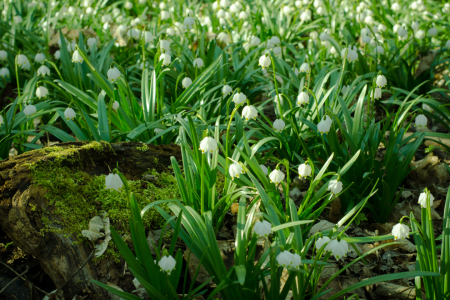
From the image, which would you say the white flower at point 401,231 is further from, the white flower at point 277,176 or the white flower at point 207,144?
the white flower at point 207,144

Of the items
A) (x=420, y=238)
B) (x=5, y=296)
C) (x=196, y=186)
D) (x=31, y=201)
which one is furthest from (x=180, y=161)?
(x=420, y=238)

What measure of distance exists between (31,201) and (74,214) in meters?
0.21

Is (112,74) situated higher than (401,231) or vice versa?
(112,74)

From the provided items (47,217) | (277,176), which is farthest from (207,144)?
(47,217)

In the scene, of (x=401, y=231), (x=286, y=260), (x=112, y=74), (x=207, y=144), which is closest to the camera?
(x=286, y=260)

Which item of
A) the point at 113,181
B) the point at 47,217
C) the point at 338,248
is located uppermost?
the point at 113,181

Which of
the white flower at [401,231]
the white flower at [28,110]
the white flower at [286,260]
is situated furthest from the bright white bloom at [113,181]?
the white flower at [28,110]

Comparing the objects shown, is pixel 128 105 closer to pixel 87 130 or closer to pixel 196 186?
pixel 87 130

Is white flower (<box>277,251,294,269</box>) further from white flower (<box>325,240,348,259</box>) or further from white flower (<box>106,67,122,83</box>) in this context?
white flower (<box>106,67,122,83</box>)

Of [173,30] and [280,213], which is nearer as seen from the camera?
[280,213]

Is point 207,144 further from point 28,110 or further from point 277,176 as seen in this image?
point 28,110

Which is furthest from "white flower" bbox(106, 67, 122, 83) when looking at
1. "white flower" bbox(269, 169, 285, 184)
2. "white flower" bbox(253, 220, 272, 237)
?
"white flower" bbox(253, 220, 272, 237)

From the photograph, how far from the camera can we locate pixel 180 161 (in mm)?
2492

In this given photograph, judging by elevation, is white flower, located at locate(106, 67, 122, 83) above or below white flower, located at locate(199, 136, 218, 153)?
above
